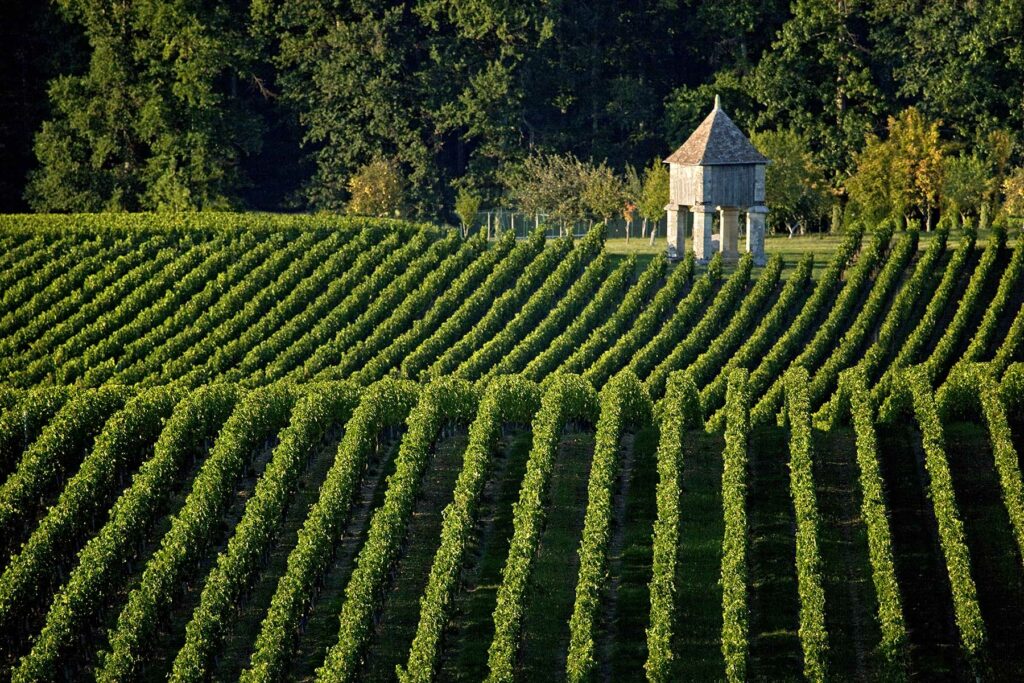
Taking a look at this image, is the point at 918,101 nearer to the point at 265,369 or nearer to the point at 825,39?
the point at 825,39

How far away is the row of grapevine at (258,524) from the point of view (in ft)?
116

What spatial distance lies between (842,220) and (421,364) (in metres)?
23.5

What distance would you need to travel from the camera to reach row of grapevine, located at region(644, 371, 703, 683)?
3428cm

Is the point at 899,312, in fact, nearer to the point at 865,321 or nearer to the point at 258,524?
the point at 865,321

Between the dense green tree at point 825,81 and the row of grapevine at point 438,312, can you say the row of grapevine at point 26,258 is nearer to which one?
the row of grapevine at point 438,312

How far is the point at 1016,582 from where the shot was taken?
37.5 meters

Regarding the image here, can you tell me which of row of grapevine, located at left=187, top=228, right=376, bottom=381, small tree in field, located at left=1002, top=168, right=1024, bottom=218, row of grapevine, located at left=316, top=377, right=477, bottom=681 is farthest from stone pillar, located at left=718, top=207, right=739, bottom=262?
row of grapevine, located at left=316, top=377, right=477, bottom=681

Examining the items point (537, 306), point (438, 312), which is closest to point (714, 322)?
point (537, 306)

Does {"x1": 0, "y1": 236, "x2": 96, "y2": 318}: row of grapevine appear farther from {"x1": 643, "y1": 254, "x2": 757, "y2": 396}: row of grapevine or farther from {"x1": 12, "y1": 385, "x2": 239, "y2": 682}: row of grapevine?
{"x1": 643, "y1": 254, "x2": 757, "y2": 396}: row of grapevine

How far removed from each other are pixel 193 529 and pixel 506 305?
20.9 m

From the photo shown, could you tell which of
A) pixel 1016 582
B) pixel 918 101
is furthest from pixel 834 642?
pixel 918 101

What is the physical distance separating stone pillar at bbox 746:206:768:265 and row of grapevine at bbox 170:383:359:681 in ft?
63.0

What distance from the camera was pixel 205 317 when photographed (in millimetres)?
58375

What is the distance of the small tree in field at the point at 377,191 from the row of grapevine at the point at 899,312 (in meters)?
25.7
